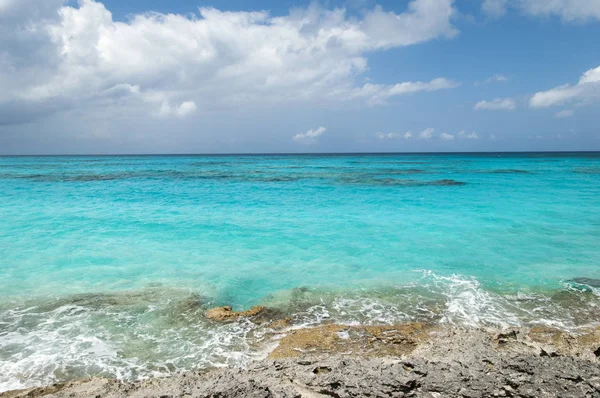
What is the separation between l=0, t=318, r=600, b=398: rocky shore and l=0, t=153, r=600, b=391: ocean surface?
1.93ft

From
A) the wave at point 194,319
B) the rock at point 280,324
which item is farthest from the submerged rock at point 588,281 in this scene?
the rock at point 280,324

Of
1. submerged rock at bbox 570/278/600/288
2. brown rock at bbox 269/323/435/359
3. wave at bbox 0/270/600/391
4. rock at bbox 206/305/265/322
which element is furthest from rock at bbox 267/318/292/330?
submerged rock at bbox 570/278/600/288

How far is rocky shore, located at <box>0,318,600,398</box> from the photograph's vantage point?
383 cm

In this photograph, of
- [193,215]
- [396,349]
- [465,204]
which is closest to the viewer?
[396,349]

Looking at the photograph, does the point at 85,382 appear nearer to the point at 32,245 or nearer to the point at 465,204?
the point at 32,245

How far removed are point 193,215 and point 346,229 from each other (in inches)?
298

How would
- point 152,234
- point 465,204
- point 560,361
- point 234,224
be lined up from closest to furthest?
1. point 560,361
2. point 152,234
3. point 234,224
4. point 465,204

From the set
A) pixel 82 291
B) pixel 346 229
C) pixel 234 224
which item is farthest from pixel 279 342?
pixel 234 224

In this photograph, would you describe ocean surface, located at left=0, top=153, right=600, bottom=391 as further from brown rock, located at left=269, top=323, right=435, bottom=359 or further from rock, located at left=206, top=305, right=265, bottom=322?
brown rock, located at left=269, top=323, right=435, bottom=359

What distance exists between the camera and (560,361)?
4.27m

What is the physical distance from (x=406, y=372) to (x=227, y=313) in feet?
12.3

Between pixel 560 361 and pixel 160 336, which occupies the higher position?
pixel 560 361

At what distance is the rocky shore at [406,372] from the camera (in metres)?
3.83

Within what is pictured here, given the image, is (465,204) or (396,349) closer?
(396,349)
